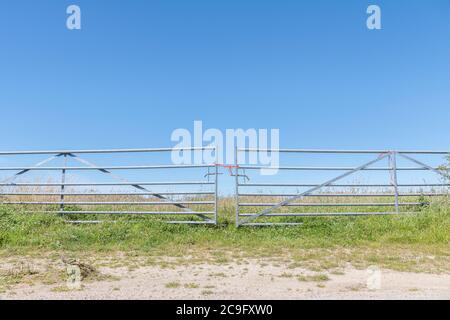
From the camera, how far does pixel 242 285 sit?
5.38 metres

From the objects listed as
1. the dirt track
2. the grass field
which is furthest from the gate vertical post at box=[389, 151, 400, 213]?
the dirt track

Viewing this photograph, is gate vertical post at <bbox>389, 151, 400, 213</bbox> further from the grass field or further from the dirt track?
the dirt track

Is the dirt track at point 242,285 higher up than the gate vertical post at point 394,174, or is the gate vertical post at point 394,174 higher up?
the gate vertical post at point 394,174

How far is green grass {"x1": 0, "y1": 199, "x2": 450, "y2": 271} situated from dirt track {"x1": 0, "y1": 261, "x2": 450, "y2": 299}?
0.75 metres

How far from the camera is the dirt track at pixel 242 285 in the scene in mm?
4855

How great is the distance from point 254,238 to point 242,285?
3.74 metres

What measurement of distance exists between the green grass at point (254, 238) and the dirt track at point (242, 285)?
0.75m

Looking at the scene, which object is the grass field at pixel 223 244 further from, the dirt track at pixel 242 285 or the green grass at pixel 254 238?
the dirt track at pixel 242 285

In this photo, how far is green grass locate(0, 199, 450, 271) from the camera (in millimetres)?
7609

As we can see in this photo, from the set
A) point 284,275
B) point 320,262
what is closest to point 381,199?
point 320,262

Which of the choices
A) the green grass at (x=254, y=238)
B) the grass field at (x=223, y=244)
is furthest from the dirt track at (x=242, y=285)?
the green grass at (x=254, y=238)

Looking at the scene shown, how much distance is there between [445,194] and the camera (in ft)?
36.3

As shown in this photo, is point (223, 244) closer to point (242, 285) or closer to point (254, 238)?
point (254, 238)
